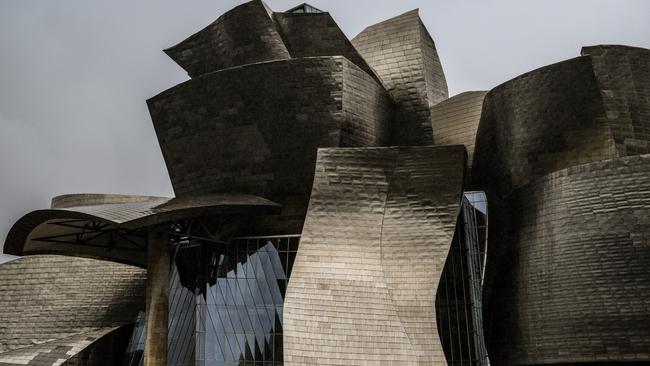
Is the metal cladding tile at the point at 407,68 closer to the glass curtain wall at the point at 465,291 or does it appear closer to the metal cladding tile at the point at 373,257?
the glass curtain wall at the point at 465,291

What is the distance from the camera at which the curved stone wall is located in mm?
21484

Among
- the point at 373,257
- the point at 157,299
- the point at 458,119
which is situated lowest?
the point at 157,299

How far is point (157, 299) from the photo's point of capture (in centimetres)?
1975

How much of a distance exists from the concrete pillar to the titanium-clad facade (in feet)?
0.14

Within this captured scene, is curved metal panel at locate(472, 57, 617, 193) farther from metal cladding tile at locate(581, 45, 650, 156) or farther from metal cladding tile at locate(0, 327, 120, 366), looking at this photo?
metal cladding tile at locate(0, 327, 120, 366)

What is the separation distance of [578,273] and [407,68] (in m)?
10.8

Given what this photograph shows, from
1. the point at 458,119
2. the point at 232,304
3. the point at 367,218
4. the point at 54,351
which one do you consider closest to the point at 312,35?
the point at 458,119

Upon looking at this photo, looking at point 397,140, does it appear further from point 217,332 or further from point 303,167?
point 217,332

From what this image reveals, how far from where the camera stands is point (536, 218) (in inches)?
766

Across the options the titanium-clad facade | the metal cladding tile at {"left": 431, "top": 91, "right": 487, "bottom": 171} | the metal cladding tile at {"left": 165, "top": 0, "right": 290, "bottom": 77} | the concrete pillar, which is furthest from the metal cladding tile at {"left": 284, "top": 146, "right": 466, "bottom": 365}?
the metal cladding tile at {"left": 165, "top": 0, "right": 290, "bottom": 77}

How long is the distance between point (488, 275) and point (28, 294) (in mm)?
18491

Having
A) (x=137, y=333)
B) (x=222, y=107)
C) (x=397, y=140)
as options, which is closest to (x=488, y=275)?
(x=397, y=140)

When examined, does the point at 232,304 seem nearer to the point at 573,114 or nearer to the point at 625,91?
the point at 573,114

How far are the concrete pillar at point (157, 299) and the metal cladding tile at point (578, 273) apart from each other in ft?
32.1
